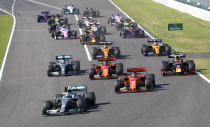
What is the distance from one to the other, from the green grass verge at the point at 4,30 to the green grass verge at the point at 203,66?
15.8 meters

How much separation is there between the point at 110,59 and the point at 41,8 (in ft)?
155

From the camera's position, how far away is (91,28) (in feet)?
177

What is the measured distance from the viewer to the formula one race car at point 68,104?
84.2 ft

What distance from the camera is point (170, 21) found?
219ft

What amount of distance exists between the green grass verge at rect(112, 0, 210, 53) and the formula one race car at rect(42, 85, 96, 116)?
19.8 metres

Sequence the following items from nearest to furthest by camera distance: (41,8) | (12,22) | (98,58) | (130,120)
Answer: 1. (130,120)
2. (98,58)
3. (12,22)
4. (41,8)

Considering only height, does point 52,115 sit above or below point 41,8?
below

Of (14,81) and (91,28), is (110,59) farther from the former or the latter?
(91,28)

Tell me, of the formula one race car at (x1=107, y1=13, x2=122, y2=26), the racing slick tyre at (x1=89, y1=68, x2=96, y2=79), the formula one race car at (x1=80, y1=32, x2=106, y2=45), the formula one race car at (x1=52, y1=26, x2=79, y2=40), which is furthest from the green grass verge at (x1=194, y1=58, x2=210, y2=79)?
the formula one race car at (x1=107, y1=13, x2=122, y2=26)

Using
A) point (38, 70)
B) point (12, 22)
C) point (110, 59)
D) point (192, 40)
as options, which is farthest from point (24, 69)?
point (12, 22)

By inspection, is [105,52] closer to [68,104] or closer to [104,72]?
[104,72]

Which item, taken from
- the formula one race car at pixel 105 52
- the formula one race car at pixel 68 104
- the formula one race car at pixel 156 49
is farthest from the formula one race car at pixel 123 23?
the formula one race car at pixel 68 104

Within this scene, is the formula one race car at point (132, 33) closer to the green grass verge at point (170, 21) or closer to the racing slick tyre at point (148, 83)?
the green grass verge at point (170, 21)

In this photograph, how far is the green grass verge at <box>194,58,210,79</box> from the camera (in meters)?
35.2
